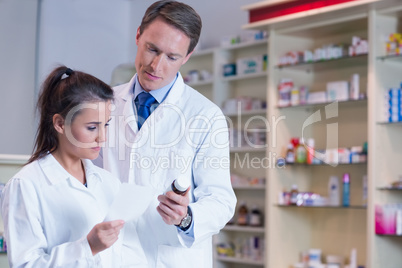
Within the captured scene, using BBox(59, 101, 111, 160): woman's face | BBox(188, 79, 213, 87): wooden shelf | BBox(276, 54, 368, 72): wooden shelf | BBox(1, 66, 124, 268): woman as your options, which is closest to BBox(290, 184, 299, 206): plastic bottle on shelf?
BBox(276, 54, 368, 72): wooden shelf

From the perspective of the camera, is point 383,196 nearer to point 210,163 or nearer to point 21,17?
point 210,163

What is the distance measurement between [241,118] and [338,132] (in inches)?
46.0

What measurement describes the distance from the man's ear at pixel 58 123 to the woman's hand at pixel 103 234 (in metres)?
0.37

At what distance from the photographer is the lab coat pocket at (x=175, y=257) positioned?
1.96 metres

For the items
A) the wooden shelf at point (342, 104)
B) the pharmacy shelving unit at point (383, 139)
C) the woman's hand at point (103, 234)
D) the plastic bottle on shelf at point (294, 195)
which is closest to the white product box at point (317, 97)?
the wooden shelf at point (342, 104)

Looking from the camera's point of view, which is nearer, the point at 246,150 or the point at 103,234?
the point at 103,234

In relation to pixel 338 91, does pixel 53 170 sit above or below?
below

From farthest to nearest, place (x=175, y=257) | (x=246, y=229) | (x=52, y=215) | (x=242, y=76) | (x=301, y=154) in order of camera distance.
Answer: (x=242, y=76) < (x=246, y=229) < (x=301, y=154) < (x=175, y=257) < (x=52, y=215)

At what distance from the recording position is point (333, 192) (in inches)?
183

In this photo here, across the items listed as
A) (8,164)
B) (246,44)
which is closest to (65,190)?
(8,164)

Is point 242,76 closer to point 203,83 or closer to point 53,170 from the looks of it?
point 203,83

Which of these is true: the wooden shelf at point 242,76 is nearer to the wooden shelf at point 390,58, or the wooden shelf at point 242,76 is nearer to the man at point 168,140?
the wooden shelf at point 390,58

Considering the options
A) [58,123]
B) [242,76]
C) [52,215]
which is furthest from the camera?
[242,76]

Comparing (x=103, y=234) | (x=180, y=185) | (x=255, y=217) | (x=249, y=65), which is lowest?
(x=255, y=217)
